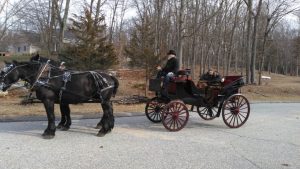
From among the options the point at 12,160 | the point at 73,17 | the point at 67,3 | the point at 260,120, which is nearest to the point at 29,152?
the point at 12,160

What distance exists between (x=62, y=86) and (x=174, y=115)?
2.98m

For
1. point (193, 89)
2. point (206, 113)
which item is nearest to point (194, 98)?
point (193, 89)

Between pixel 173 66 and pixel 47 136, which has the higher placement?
pixel 173 66

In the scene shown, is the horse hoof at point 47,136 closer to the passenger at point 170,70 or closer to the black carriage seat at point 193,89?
the passenger at point 170,70

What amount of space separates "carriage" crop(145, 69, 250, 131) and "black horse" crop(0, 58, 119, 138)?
1.70 meters

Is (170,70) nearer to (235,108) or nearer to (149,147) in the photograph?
(235,108)

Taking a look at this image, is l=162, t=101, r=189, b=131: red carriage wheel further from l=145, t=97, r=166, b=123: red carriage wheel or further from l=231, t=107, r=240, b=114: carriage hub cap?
l=231, t=107, r=240, b=114: carriage hub cap

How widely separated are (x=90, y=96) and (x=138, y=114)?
4395 mm

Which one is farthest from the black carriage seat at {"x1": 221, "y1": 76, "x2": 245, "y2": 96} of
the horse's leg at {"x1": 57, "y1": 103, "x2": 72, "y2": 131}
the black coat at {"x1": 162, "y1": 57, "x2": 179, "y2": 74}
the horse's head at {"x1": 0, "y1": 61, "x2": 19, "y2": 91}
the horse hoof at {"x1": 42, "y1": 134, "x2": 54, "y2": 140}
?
the horse's head at {"x1": 0, "y1": 61, "x2": 19, "y2": 91}

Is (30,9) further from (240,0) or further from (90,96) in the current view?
(90,96)

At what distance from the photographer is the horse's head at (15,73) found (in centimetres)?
935

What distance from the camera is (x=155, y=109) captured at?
12.1 m

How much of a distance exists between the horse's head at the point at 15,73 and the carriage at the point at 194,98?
11.1 ft

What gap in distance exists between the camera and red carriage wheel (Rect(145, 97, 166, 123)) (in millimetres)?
11956
